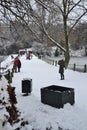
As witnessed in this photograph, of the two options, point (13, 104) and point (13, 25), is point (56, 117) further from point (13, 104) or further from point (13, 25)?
point (13, 25)

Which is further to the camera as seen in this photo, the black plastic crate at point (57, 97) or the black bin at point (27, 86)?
the black bin at point (27, 86)

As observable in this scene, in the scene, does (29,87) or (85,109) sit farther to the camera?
(29,87)

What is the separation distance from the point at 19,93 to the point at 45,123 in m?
5.83

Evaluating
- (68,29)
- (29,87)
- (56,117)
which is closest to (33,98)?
(29,87)

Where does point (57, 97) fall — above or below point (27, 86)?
above

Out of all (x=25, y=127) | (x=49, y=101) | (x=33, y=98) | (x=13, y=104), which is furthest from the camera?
(x=33, y=98)

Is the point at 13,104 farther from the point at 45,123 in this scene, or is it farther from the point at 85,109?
the point at 85,109

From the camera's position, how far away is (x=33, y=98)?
14.1m

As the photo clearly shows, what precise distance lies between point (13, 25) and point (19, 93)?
16.5 feet

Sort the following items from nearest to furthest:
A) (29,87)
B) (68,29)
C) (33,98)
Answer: (33,98), (29,87), (68,29)

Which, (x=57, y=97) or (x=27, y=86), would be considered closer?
(x=57, y=97)

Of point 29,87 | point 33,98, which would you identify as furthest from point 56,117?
point 29,87

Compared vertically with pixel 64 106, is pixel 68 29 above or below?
above

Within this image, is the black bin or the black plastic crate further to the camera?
the black bin
